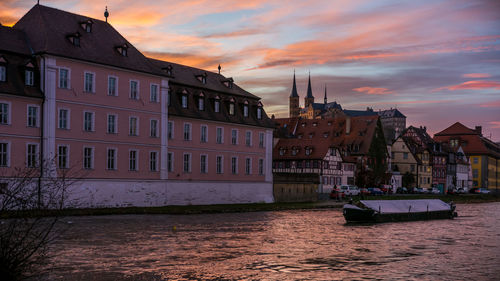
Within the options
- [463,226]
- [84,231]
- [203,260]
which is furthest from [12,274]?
[463,226]

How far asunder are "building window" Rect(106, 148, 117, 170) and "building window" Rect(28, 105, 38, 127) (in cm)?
696

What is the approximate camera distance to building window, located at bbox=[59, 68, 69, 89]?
47088 mm

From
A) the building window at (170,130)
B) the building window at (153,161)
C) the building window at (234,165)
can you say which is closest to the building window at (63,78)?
the building window at (153,161)

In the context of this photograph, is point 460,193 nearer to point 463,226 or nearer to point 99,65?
point 463,226

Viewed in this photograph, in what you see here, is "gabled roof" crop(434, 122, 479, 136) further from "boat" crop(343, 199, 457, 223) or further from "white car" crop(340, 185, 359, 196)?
"boat" crop(343, 199, 457, 223)

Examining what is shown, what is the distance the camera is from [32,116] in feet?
150

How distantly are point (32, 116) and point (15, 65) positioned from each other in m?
4.05

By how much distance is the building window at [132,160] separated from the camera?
172 ft

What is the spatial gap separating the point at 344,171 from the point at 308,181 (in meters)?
30.6

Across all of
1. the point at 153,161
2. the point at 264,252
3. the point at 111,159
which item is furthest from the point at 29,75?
the point at 264,252

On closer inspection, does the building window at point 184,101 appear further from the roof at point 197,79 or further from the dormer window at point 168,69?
the dormer window at point 168,69

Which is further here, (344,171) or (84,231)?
(344,171)

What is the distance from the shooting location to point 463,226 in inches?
1705

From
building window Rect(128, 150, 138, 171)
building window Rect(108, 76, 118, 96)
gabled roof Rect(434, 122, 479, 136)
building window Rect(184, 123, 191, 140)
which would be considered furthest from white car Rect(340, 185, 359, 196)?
gabled roof Rect(434, 122, 479, 136)
